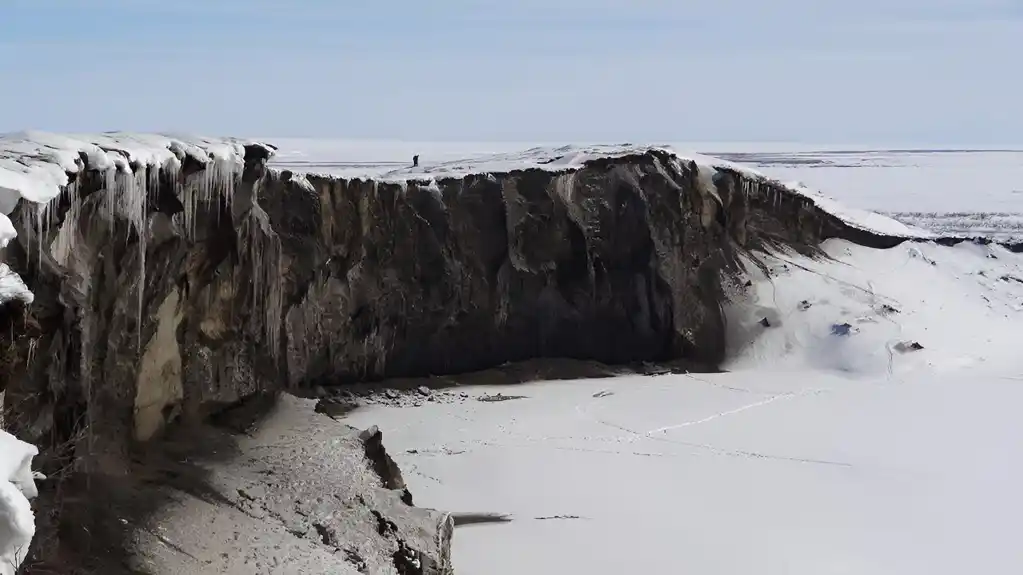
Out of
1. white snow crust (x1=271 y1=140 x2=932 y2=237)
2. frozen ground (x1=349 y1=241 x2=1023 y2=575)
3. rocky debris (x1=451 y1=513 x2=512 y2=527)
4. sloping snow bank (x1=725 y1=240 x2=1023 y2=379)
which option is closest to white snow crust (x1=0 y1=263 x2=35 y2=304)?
frozen ground (x1=349 y1=241 x2=1023 y2=575)

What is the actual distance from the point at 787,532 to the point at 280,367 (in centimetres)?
754

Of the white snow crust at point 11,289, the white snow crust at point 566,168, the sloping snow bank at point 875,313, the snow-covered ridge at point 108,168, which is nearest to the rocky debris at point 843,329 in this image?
the sloping snow bank at point 875,313

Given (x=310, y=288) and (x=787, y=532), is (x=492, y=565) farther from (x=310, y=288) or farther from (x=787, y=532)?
Answer: (x=310, y=288)

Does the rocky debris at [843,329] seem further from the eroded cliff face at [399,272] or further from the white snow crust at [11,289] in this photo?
the white snow crust at [11,289]

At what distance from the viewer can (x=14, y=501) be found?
385cm

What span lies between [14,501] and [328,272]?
13423 mm

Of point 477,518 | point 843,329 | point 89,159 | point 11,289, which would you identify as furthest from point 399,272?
point 11,289

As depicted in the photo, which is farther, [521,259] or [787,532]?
[521,259]

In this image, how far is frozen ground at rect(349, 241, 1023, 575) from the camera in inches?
427

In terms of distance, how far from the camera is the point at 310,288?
664 inches

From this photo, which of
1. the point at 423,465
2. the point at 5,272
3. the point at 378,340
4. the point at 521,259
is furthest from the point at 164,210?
the point at 521,259

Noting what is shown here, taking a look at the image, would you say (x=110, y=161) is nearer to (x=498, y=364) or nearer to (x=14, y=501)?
(x=14, y=501)

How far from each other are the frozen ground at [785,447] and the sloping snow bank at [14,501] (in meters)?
6.25

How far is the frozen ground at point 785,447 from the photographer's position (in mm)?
10852
